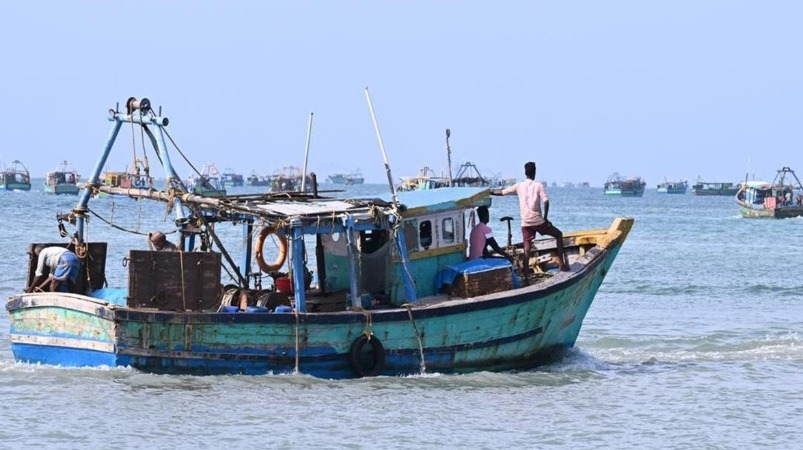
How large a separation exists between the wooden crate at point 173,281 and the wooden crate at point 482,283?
10.4 feet

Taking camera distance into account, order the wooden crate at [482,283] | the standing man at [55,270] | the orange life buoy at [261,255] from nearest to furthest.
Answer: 1. the orange life buoy at [261,255]
2. the standing man at [55,270]
3. the wooden crate at [482,283]

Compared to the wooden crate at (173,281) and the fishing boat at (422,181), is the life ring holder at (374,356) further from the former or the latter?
the fishing boat at (422,181)

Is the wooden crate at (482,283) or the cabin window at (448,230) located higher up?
the cabin window at (448,230)

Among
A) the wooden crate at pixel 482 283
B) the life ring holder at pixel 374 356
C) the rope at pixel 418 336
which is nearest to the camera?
the life ring holder at pixel 374 356

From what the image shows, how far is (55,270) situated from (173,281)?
2.22m

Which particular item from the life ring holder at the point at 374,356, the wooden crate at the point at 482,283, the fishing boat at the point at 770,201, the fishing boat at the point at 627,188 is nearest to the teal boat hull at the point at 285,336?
the life ring holder at the point at 374,356

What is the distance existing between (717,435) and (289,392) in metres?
4.82

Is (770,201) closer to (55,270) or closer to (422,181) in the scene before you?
(422,181)

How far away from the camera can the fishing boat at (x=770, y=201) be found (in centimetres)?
8931

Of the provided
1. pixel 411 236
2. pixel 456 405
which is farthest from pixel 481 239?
pixel 456 405

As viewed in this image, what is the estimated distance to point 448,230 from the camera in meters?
18.7

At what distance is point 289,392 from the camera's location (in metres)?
16.5

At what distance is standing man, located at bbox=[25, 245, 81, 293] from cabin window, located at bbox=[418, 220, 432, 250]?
14.3ft

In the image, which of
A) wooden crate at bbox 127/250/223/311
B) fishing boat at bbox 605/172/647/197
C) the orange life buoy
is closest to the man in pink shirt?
the orange life buoy
